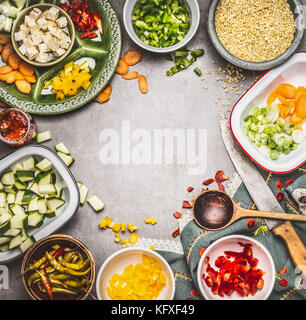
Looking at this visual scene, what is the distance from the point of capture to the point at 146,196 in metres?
1.77

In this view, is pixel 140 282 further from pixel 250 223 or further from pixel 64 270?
pixel 250 223

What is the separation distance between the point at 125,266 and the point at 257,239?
641 mm

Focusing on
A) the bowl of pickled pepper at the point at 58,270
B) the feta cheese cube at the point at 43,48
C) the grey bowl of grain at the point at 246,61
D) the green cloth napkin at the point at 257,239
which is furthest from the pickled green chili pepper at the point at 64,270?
the grey bowl of grain at the point at 246,61

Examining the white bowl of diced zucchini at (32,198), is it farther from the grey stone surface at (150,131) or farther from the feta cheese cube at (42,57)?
the feta cheese cube at (42,57)

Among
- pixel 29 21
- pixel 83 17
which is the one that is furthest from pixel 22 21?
pixel 83 17

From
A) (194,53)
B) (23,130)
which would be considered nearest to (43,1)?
(23,130)

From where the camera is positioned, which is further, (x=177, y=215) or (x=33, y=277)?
(x=177, y=215)

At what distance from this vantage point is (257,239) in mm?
1691

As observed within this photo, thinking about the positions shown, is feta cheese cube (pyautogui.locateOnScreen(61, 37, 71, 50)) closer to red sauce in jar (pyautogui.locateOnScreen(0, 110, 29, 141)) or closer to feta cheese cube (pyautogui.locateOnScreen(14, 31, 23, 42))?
feta cheese cube (pyautogui.locateOnScreen(14, 31, 23, 42))

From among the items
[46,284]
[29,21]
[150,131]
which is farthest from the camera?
[150,131]

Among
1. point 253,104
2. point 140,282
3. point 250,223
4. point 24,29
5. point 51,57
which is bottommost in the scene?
point 140,282

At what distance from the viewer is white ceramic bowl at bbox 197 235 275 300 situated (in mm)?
1578

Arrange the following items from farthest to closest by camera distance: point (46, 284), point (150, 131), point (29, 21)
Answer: point (150, 131), point (29, 21), point (46, 284)
